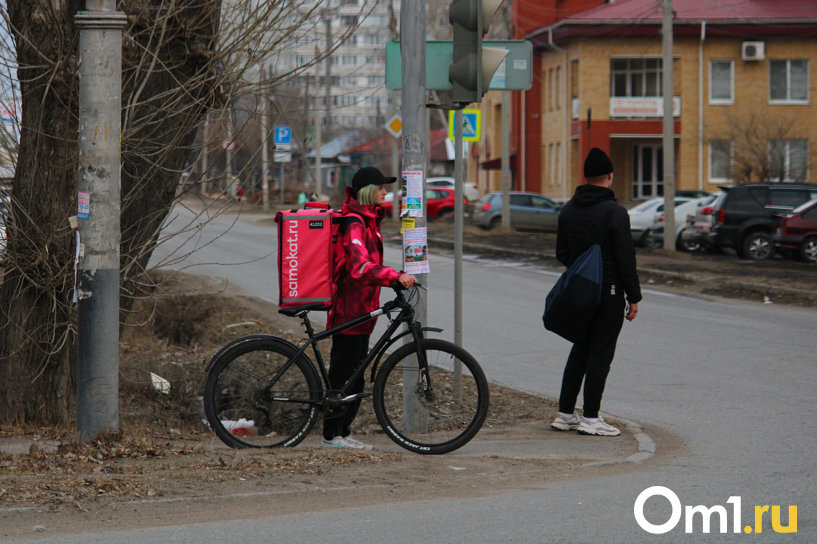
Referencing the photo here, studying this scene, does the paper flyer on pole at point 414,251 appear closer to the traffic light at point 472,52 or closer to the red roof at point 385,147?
the traffic light at point 472,52

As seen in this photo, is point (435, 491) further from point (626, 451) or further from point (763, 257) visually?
point (763, 257)

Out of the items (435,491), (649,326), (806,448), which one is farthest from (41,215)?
(649,326)

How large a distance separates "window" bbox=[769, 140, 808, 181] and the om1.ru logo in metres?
33.2

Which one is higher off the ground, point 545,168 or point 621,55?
point 621,55

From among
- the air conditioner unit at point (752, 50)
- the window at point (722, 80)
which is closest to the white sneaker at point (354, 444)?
the window at point (722, 80)

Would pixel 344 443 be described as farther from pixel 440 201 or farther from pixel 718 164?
pixel 718 164

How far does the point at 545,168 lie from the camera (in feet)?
182

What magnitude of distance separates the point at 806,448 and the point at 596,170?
234 cm

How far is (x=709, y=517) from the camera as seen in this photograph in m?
5.80

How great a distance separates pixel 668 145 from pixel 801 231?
4.32m

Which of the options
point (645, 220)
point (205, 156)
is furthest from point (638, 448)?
point (645, 220)

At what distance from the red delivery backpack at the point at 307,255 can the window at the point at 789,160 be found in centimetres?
3247

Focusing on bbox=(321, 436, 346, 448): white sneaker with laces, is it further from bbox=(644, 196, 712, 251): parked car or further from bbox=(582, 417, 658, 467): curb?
bbox=(644, 196, 712, 251): parked car

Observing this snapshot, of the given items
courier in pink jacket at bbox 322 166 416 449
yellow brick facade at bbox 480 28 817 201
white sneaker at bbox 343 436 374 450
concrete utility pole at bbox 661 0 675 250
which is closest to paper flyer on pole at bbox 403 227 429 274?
courier in pink jacket at bbox 322 166 416 449
